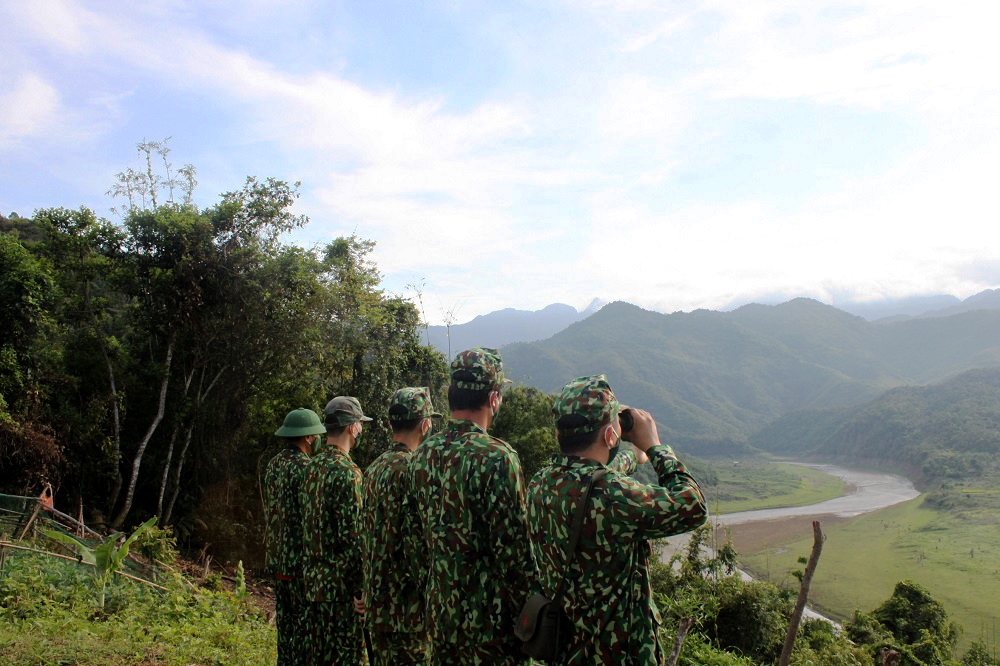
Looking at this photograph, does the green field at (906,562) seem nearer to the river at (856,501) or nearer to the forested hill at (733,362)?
the river at (856,501)

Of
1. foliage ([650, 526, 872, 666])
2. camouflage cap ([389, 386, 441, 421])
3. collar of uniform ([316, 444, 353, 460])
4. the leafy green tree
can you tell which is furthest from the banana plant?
foliage ([650, 526, 872, 666])

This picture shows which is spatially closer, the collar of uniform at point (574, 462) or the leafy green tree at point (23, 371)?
the collar of uniform at point (574, 462)

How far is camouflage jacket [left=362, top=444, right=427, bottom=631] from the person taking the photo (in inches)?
121

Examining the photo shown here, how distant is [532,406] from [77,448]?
55.2 ft

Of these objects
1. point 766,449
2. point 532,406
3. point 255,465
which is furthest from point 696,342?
point 255,465

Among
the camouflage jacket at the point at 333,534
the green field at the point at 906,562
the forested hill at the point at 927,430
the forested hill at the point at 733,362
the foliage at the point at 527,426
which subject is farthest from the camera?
the forested hill at the point at 733,362

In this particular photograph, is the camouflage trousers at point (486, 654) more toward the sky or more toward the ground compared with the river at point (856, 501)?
more toward the sky

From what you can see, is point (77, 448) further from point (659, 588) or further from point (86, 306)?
point (659, 588)

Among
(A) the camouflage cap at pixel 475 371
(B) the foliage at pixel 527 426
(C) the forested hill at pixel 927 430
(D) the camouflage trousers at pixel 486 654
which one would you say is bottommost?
(C) the forested hill at pixel 927 430

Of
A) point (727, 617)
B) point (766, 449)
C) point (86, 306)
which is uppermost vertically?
point (86, 306)

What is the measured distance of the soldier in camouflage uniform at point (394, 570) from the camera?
3.09 metres

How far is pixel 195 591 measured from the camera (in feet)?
23.7

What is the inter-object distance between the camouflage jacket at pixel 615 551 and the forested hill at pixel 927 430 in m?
94.3

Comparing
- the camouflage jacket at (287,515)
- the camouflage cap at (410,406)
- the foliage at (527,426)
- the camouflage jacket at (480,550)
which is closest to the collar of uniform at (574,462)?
the camouflage jacket at (480,550)
